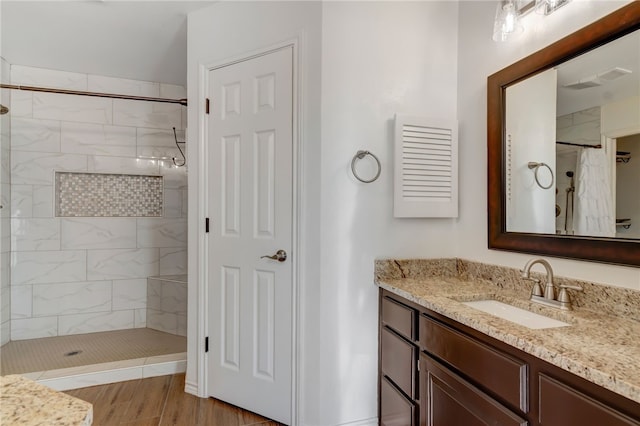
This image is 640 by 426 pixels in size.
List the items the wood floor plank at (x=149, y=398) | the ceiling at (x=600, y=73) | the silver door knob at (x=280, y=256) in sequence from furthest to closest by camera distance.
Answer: the wood floor plank at (x=149, y=398) < the silver door knob at (x=280, y=256) < the ceiling at (x=600, y=73)

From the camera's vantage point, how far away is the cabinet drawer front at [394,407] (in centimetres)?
160

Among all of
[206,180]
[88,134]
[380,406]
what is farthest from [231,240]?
[88,134]

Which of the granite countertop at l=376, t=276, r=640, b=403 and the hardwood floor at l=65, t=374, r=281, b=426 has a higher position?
the granite countertop at l=376, t=276, r=640, b=403

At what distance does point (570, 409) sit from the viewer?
0.88 metres

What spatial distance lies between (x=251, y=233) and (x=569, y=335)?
1584mm

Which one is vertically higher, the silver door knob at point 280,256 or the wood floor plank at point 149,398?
the silver door knob at point 280,256

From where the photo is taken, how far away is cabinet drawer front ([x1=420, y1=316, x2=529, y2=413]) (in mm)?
1037

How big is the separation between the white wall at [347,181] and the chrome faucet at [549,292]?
2.12 ft

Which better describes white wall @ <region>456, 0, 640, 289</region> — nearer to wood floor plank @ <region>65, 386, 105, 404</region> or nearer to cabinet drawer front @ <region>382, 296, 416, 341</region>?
cabinet drawer front @ <region>382, 296, 416, 341</region>

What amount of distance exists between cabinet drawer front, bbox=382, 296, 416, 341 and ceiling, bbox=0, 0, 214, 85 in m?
2.14

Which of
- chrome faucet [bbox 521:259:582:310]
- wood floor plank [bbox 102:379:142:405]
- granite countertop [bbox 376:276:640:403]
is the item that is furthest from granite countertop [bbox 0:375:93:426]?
wood floor plank [bbox 102:379:142:405]

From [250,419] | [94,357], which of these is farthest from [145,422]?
[94,357]

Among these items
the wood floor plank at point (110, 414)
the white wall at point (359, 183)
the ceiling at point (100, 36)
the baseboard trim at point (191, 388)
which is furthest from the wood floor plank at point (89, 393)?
the ceiling at point (100, 36)

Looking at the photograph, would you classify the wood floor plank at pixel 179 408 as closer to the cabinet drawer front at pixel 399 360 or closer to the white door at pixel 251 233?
the white door at pixel 251 233
